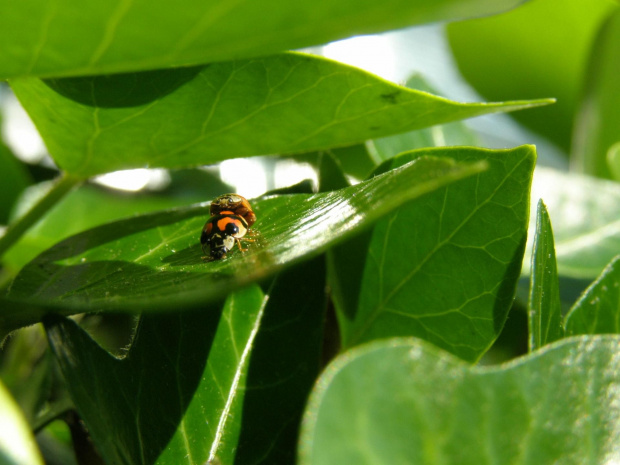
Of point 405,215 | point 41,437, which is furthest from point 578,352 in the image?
point 41,437

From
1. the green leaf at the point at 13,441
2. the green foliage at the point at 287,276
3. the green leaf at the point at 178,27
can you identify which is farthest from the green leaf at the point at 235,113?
the green leaf at the point at 13,441

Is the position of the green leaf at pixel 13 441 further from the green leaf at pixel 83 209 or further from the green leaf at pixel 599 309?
the green leaf at pixel 83 209

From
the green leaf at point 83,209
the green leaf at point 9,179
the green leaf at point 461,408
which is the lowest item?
the green leaf at point 461,408

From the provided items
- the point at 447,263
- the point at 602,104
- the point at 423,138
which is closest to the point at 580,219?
the point at 423,138

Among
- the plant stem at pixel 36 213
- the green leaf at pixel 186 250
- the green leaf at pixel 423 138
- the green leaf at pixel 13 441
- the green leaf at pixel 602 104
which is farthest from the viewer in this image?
the green leaf at pixel 602 104

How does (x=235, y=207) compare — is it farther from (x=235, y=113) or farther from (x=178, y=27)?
(x=178, y=27)

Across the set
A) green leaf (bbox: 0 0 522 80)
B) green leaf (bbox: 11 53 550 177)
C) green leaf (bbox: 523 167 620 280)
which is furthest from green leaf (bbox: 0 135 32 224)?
green leaf (bbox: 523 167 620 280)

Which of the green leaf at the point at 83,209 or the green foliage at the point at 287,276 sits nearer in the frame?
the green foliage at the point at 287,276
